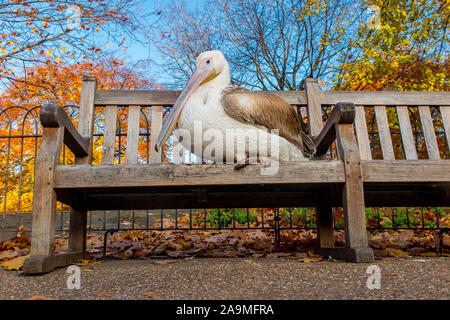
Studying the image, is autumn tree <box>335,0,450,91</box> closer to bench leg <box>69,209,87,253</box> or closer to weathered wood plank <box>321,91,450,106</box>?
weathered wood plank <box>321,91,450,106</box>

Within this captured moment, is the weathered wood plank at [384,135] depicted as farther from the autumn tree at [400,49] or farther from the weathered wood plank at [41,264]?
the autumn tree at [400,49]

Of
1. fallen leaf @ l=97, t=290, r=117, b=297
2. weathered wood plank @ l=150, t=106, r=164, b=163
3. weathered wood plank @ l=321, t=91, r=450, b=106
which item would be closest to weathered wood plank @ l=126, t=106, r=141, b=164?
weathered wood plank @ l=150, t=106, r=164, b=163

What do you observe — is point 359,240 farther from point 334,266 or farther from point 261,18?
point 261,18

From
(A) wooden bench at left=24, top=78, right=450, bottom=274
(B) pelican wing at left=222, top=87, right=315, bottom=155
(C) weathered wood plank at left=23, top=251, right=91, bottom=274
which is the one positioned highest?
(B) pelican wing at left=222, top=87, right=315, bottom=155

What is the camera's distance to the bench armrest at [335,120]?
84.1 inches

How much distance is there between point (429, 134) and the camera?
296cm

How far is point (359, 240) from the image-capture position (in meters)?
2.00

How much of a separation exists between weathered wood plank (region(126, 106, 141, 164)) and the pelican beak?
26.0 inches

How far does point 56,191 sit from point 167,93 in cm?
136

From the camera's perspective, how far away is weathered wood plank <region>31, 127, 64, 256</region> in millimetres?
1915

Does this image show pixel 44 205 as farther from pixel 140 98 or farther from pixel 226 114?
pixel 140 98

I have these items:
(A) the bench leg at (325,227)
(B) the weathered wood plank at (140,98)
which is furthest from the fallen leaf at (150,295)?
(B) the weathered wood plank at (140,98)

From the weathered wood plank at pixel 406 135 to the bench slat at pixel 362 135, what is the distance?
0.29 meters
